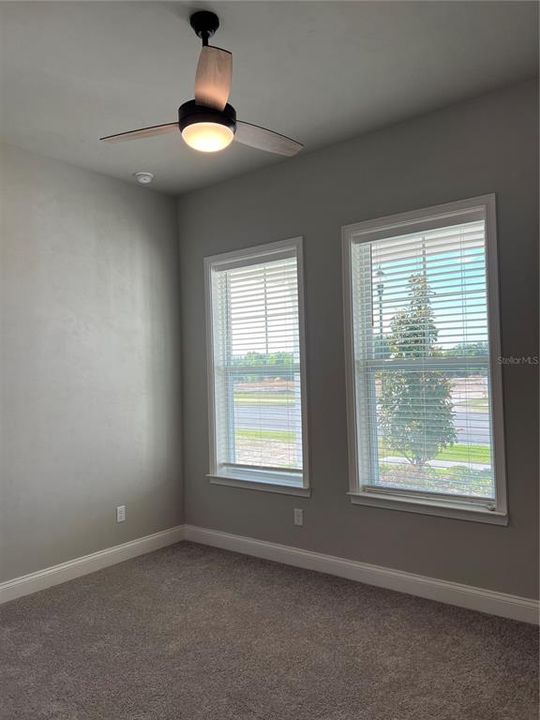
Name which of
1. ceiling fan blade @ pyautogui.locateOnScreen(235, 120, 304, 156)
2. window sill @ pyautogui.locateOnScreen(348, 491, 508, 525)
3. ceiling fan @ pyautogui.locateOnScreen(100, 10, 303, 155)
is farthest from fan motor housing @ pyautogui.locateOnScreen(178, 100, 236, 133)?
window sill @ pyautogui.locateOnScreen(348, 491, 508, 525)

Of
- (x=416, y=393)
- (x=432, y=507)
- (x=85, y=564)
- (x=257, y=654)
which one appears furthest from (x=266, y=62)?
(x=85, y=564)

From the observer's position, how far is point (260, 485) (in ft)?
13.4

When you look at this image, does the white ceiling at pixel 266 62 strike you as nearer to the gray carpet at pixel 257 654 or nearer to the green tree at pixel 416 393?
the green tree at pixel 416 393

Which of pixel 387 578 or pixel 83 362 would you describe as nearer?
pixel 387 578

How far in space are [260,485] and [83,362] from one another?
5.10 ft

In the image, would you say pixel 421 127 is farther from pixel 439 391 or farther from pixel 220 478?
pixel 220 478

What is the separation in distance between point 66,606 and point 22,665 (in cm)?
66

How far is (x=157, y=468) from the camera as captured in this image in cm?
441

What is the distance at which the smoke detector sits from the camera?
13.3 feet

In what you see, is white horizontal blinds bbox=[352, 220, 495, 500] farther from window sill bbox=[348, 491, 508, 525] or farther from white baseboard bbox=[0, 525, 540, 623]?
white baseboard bbox=[0, 525, 540, 623]

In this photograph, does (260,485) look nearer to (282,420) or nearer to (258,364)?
(282,420)

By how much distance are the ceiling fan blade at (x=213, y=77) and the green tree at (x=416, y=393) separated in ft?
5.62

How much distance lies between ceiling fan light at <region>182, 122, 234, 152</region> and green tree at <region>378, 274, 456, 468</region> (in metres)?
1.61

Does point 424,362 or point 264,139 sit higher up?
point 264,139
